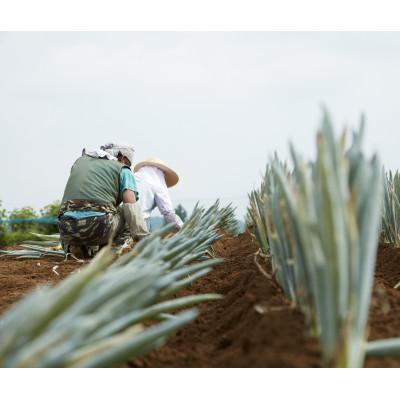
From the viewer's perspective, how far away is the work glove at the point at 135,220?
3928mm

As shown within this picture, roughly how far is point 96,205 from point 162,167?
4.12 ft

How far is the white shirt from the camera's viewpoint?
15.9 ft

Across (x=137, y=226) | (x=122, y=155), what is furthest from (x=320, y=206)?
(x=122, y=155)

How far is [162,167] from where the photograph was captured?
5035 mm

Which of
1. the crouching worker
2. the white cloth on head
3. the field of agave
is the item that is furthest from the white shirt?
the field of agave

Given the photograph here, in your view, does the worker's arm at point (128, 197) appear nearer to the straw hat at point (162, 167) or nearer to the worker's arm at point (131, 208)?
the worker's arm at point (131, 208)

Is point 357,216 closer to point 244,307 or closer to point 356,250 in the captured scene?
point 356,250

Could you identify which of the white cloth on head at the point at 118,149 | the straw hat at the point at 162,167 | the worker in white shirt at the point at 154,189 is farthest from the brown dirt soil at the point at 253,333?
the straw hat at the point at 162,167

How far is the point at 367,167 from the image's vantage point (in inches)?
43.5

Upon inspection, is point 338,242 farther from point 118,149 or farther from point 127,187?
point 118,149

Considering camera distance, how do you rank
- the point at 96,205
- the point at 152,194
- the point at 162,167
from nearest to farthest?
1. the point at 96,205
2. the point at 152,194
3. the point at 162,167

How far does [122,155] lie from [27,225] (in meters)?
4.96

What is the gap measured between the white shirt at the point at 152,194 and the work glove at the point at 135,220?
0.82m

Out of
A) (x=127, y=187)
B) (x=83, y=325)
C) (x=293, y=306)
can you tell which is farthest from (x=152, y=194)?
(x=83, y=325)
